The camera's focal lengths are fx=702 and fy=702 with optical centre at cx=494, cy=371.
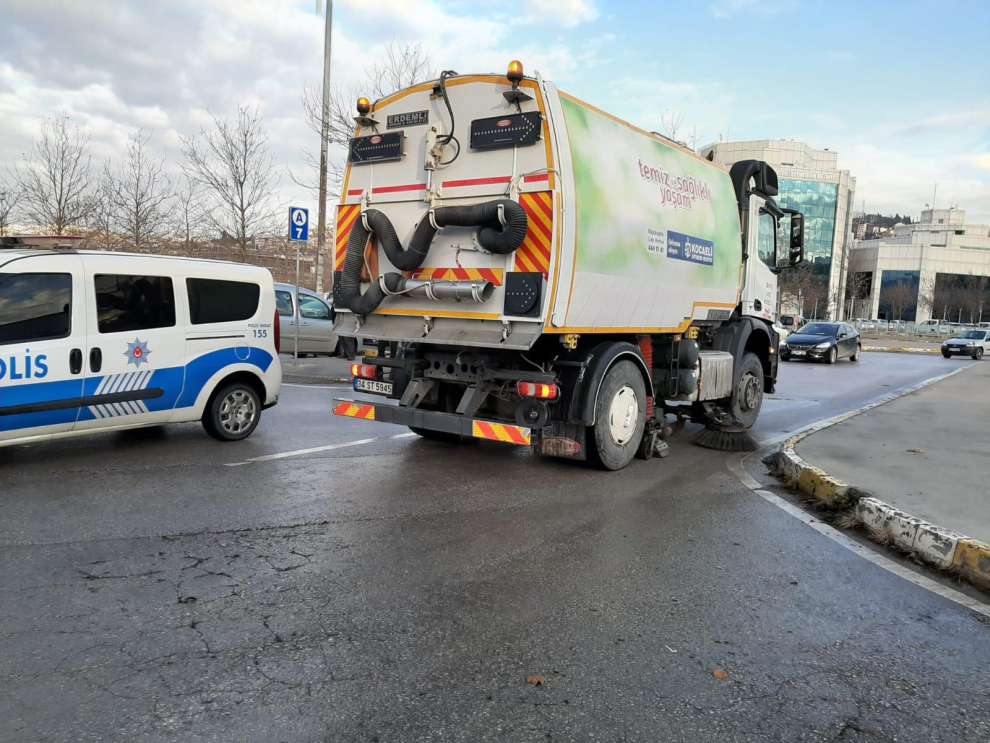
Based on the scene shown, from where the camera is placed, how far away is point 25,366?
604 cm

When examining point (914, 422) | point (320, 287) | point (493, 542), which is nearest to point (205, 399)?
point (493, 542)

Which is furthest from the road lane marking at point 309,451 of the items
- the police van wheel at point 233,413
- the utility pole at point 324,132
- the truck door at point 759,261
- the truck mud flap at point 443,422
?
the utility pole at point 324,132

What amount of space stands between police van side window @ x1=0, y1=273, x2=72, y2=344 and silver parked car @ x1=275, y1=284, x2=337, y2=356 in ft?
30.9

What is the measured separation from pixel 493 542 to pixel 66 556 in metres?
2.66

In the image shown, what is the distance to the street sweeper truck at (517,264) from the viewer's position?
588 centimetres

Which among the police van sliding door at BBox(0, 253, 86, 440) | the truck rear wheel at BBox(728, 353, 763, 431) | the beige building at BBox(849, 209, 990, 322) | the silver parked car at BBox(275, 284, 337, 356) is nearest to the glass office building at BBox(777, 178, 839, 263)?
the beige building at BBox(849, 209, 990, 322)

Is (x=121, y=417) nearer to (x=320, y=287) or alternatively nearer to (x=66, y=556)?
(x=66, y=556)

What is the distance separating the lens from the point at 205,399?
Result: 748cm

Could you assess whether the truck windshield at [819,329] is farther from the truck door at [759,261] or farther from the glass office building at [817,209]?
the glass office building at [817,209]

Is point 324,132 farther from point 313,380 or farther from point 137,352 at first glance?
point 137,352

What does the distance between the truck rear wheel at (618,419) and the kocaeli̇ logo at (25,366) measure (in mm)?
4949

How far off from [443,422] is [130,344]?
10.3 ft

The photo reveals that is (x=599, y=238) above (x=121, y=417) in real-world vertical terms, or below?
above

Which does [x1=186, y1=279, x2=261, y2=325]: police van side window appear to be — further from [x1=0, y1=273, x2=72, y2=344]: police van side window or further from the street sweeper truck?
the street sweeper truck
